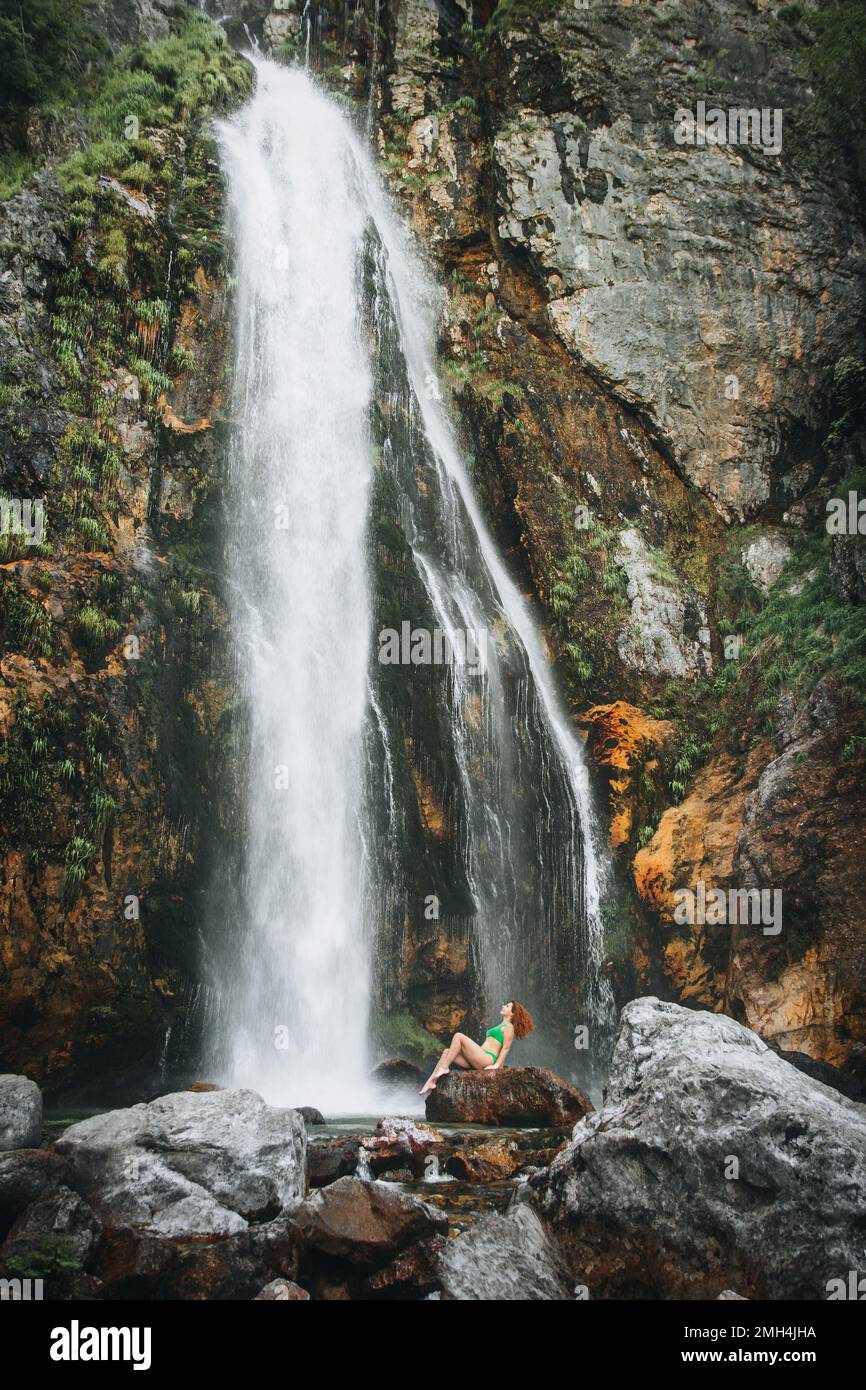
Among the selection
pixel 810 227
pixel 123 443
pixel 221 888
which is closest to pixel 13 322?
pixel 123 443

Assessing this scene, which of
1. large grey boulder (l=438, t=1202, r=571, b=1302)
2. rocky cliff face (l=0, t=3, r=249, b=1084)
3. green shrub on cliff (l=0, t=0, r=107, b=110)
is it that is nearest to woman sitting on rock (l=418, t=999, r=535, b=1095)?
rocky cliff face (l=0, t=3, r=249, b=1084)

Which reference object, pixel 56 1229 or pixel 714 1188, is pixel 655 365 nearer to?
pixel 714 1188

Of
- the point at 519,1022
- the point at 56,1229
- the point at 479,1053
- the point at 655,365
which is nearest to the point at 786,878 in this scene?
the point at 519,1022

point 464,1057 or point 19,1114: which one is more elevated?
point 19,1114

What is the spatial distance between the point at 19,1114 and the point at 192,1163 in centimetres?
229

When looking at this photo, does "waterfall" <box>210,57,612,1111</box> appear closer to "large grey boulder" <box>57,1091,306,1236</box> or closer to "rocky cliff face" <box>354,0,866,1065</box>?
"rocky cliff face" <box>354,0,866,1065</box>

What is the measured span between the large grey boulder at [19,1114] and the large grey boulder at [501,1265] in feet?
13.5

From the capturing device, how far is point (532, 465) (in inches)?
758

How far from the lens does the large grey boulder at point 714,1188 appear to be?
17.9ft

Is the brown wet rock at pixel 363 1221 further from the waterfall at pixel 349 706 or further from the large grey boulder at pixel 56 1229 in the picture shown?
the waterfall at pixel 349 706

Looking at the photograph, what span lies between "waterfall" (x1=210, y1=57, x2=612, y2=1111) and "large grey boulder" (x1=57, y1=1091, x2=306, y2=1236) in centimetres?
468

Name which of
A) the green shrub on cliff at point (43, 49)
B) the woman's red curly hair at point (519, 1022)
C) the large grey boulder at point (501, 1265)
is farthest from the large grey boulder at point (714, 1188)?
the green shrub on cliff at point (43, 49)

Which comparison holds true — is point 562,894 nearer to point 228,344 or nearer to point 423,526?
point 423,526
